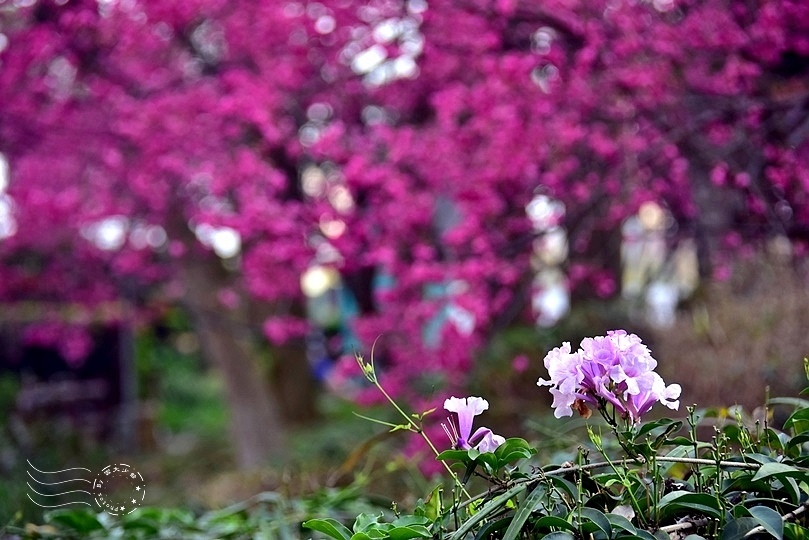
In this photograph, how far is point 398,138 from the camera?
5.52 meters

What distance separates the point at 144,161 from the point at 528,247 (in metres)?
3.47

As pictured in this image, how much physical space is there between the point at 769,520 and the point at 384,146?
513 cm

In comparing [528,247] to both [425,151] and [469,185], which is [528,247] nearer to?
[469,185]

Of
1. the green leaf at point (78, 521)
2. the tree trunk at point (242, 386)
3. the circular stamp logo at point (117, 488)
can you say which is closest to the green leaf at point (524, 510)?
the circular stamp logo at point (117, 488)

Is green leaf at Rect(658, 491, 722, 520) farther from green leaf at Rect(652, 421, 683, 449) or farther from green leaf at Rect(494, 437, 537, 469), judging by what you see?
green leaf at Rect(494, 437, 537, 469)

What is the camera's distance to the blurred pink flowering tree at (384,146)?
4250 mm

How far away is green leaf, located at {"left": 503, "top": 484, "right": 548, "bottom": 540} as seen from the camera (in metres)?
0.99

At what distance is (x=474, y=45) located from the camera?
501cm

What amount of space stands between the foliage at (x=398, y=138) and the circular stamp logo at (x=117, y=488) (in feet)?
9.11

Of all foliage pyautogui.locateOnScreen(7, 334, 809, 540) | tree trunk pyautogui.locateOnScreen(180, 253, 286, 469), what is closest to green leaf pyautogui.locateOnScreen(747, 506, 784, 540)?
foliage pyautogui.locateOnScreen(7, 334, 809, 540)

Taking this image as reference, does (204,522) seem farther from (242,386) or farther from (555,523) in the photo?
(242,386)

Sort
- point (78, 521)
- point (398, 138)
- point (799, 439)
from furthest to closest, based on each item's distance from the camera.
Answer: point (398, 138) < point (78, 521) < point (799, 439)

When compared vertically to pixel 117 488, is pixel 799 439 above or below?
above

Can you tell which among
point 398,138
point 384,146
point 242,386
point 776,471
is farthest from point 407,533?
point 242,386
